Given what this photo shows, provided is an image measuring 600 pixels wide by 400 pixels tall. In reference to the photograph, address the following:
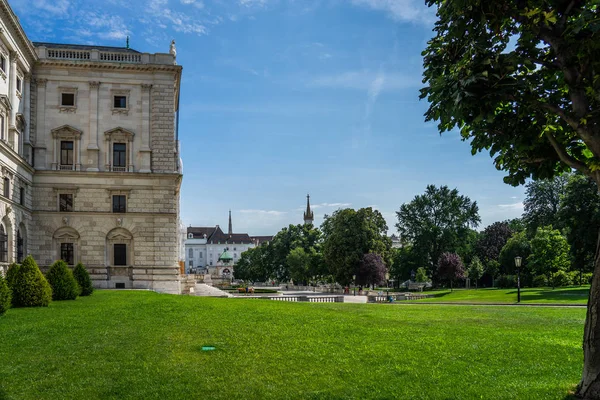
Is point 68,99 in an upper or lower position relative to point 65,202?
upper

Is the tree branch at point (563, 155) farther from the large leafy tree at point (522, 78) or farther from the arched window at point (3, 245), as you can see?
the arched window at point (3, 245)

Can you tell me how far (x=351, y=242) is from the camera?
217ft

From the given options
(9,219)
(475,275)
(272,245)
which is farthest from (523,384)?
(272,245)

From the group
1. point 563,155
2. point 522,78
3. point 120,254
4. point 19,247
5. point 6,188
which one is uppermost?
point 6,188

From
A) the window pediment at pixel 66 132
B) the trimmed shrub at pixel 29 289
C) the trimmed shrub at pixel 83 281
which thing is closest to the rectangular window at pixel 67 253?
the window pediment at pixel 66 132

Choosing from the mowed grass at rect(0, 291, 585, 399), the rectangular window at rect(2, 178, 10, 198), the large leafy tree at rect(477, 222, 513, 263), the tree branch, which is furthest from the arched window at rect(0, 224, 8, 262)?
the large leafy tree at rect(477, 222, 513, 263)

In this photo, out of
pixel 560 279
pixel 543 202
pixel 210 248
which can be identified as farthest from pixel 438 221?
pixel 210 248

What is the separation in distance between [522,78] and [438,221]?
72.9 meters

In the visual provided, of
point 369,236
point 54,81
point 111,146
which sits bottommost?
point 369,236

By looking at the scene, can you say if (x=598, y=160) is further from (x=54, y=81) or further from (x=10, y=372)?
(x=54, y=81)

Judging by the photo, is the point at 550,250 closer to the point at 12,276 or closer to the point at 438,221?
the point at 438,221

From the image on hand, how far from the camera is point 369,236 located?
219ft

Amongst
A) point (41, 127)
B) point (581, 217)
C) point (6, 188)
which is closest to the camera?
point (6, 188)

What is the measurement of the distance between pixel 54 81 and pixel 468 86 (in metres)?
39.5
